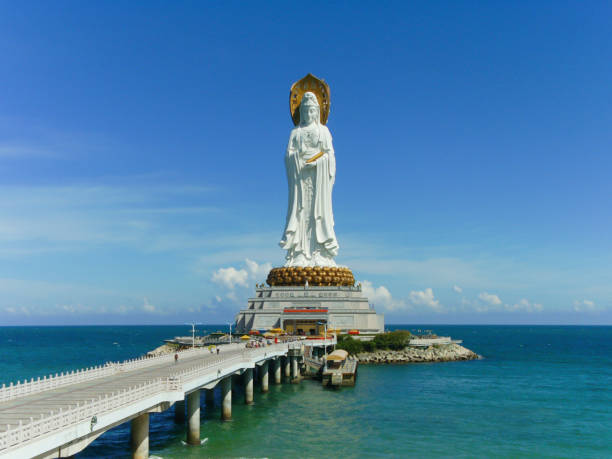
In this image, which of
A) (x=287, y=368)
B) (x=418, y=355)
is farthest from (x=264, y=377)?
(x=418, y=355)

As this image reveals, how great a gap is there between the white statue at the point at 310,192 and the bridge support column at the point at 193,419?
37190 millimetres

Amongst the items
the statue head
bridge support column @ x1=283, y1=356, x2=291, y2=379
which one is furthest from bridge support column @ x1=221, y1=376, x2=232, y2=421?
the statue head

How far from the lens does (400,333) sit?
169ft

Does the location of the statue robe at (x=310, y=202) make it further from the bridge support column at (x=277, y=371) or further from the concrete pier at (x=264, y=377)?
the concrete pier at (x=264, y=377)

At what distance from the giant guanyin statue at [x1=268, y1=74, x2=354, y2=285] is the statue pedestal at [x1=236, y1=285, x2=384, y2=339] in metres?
3.15

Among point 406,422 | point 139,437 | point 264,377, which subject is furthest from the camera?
point 264,377

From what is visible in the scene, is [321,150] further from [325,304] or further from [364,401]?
[364,401]

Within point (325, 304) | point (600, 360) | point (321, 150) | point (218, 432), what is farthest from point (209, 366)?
point (600, 360)

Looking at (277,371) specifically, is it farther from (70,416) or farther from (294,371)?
(70,416)

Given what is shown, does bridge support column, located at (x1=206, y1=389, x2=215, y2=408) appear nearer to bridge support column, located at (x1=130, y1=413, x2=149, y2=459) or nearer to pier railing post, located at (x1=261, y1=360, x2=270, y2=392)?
pier railing post, located at (x1=261, y1=360, x2=270, y2=392)

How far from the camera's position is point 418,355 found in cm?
4972

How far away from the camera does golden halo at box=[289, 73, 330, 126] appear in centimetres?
6125

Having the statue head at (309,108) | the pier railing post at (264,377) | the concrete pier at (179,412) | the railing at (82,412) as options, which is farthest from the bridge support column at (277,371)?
the statue head at (309,108)

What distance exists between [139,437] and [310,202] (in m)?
43.9
